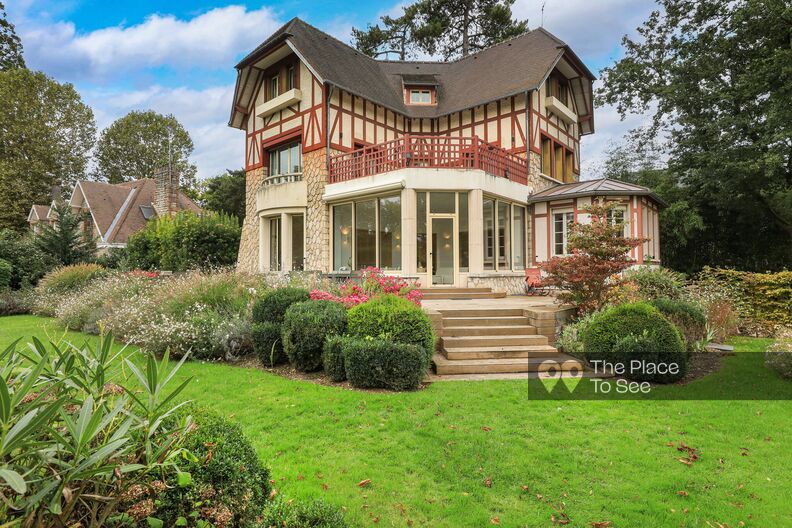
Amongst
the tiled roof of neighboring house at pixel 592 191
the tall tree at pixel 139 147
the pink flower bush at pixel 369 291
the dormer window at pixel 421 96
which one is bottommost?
the pink flower bush at pixel 369 291

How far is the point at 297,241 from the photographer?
14992 mm

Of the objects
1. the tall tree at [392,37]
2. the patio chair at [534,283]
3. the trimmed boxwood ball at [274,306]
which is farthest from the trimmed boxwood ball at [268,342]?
the tall tree at [392,37]

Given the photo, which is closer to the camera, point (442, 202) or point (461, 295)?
point (461, 295)

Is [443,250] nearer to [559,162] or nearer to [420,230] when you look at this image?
[420,230]

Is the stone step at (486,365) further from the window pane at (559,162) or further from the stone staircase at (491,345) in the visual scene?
the window pane at (559,162)

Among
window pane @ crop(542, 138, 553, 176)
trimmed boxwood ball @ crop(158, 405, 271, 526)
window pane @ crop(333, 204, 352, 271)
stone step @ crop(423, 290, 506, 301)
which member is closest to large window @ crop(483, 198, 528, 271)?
stone step @ crop(423, 290, 506, 301)

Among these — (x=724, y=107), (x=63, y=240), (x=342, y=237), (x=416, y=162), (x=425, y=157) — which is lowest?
(x=342, y=237)

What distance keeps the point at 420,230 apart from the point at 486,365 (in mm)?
6084

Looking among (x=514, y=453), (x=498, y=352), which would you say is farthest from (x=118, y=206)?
(x=514, y=453)

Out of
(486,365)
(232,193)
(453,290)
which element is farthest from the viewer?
(232,193)

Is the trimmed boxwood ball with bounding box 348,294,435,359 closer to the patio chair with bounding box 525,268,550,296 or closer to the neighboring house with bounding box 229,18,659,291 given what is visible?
the neighboring house with bounding box 229,18,659,291

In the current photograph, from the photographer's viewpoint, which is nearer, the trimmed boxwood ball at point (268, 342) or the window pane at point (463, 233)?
the trimmed boxwood ball at point (268, 342)

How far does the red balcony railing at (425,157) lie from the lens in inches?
467

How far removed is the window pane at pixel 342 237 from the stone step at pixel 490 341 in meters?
6.82
